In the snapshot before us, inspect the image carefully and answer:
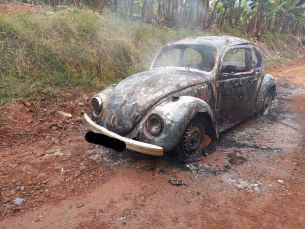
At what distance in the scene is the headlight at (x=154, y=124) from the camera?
2.76 meters

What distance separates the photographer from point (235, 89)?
3.94 metres

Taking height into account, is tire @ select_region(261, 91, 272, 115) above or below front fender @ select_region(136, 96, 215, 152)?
below

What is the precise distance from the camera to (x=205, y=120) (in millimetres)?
3379

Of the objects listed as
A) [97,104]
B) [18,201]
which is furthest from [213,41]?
[18,201]

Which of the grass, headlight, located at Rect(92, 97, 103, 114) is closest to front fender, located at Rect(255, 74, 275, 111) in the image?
headlight, located at Rect(92, 97, 103, 114)

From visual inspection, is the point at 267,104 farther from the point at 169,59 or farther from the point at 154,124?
the point at 154,124

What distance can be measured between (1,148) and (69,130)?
112 cm

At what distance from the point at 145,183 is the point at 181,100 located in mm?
1153

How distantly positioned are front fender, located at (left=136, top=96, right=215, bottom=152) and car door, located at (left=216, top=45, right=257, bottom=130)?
0.94 meters

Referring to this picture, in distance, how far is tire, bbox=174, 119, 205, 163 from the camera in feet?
9.89

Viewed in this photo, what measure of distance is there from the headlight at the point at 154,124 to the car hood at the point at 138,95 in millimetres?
179

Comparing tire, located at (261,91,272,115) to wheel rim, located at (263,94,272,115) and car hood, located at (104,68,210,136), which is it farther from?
car hood, located at (104,68,210,136)

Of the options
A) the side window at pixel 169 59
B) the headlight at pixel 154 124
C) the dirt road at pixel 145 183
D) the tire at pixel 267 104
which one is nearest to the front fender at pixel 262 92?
the tire at pixel 267 104

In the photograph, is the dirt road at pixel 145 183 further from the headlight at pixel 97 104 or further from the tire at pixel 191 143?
the headlight at pixel 97 104
